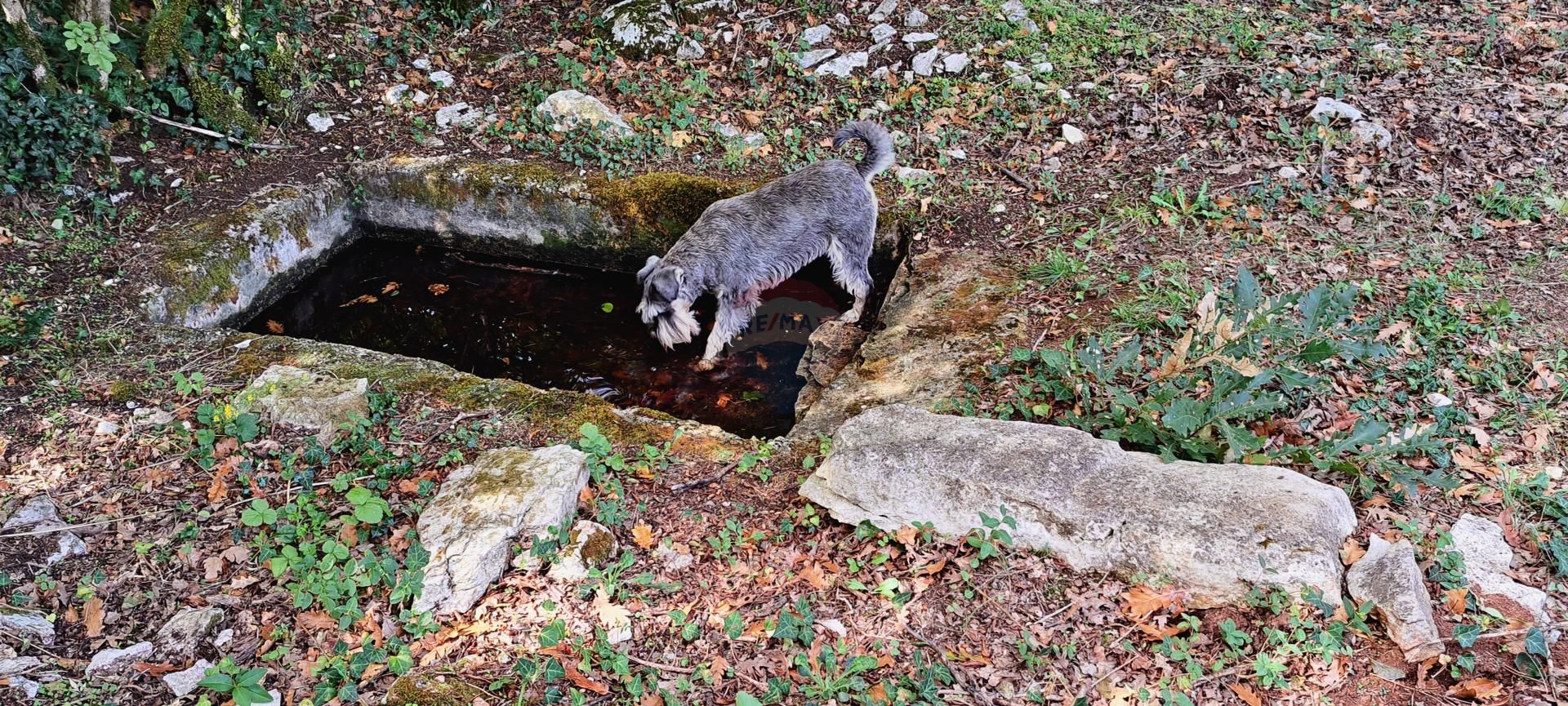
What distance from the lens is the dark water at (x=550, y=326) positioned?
6.12 meters

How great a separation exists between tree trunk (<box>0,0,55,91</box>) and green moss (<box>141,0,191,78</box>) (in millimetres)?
738

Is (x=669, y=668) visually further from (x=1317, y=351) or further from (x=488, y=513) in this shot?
(x=1317, y=351)

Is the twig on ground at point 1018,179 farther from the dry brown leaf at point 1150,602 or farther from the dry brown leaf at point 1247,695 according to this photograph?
the dry brown leaf at point 1247,695

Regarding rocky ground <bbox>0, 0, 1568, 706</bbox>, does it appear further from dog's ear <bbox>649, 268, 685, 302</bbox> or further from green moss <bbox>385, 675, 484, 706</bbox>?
dog's ear <bbox>649, 268, 685, 302</bbox>

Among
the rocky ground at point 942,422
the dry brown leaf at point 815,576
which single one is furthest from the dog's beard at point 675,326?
the dry brown leaf at point 815,576

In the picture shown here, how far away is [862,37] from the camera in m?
8.38

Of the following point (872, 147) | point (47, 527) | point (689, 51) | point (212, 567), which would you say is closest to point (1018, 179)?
point (872, 147)

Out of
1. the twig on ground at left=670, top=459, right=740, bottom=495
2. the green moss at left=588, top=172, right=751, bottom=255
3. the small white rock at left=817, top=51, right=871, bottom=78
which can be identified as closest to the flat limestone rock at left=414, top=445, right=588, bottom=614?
the twig on ground at left=670, top=459, right=740, bottom=495

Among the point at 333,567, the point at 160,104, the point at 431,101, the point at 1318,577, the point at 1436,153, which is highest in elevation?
the point at 160,104

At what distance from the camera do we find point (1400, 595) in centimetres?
313

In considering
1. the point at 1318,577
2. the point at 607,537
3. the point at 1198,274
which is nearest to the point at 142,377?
the point at 607,537

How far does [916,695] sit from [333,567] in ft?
7.94

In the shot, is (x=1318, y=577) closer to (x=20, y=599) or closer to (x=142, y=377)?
(x=20, y=599)

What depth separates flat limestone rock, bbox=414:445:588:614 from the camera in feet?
11.8
